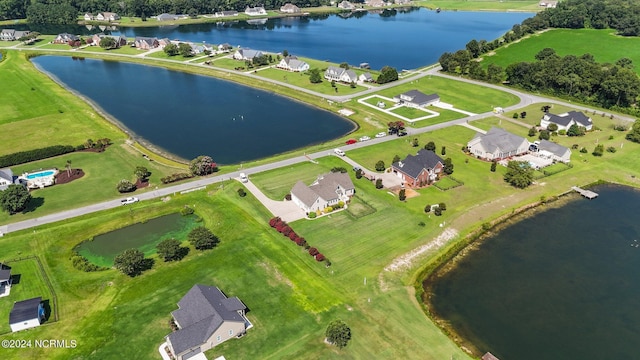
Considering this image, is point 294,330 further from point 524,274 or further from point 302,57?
point 302,57

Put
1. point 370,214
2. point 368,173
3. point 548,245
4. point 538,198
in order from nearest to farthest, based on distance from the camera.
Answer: point 548,245
point 370,214
point 538,198
point 368,173

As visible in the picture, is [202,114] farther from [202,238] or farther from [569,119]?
[569,119]

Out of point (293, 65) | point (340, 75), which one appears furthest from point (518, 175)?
point (293, 65)

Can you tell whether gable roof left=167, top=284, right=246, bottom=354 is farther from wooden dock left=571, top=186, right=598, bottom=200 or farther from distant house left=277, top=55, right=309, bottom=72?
distant house left=277, top=55, right=309, bottom=72

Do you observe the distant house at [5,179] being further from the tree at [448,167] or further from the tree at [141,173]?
the tree at [448,167]

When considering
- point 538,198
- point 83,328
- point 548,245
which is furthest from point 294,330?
point 538,198

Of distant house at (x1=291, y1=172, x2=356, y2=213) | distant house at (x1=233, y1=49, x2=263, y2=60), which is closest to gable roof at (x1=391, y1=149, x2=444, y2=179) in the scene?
distant house at (x1=291, y1=172, x2=356, y2=213)

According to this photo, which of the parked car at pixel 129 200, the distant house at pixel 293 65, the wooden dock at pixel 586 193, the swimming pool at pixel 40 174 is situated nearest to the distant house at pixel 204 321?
the parked car at pixel 129 200
